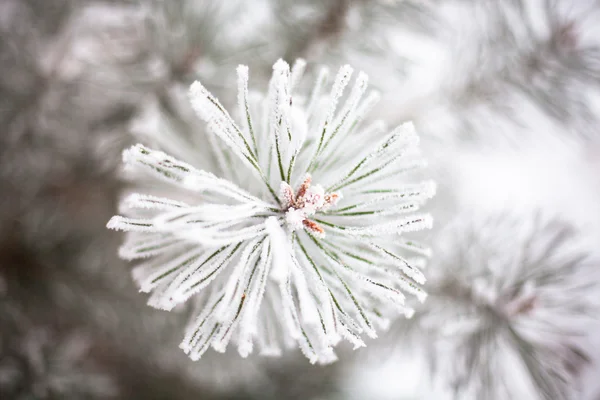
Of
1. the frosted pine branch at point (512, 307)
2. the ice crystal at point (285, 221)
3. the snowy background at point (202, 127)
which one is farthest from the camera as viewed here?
the snowy background at point (202, 127)

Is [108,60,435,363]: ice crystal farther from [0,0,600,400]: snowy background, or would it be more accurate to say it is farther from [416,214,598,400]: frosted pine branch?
[416,214,598,400]: frosted pine branch

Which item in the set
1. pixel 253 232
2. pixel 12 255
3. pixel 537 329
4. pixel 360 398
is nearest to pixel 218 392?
pixel 360 398

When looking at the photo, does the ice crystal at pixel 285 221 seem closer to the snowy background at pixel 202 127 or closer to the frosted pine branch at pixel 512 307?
the snowy background at pixel 202 127

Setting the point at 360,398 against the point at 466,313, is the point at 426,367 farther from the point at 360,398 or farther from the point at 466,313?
the point at 360,398

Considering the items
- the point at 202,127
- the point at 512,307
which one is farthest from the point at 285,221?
the point at 512,307

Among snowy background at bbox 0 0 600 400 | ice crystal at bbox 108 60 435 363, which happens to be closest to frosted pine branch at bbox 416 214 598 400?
snowy background at bbox 0 0 600 400

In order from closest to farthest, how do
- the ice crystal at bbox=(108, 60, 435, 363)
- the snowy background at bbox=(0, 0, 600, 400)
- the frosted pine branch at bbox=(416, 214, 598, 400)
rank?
the ice crystal at bbox=(108, 60, 435, 363) < the frosted pine branch at bbox=(416, 214, 598, 400) < the snowy background at bbox=(0, 0, 600, 400)

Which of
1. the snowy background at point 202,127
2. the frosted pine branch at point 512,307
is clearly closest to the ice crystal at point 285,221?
the snowy background at point 202,127
